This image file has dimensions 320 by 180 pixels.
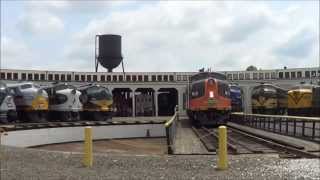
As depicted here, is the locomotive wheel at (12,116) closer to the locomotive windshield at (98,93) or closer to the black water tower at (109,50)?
the locomotive windshield at (98,93)

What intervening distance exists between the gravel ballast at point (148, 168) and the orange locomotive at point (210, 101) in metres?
18.3

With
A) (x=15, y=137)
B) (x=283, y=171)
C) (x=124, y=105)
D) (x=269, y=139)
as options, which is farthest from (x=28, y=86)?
(x=124, y=105)

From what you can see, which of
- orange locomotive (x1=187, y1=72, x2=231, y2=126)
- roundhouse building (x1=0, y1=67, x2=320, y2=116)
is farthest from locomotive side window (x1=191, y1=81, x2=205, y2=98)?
roundhouse building (x1=0, y1=67, x2=320, y2=116)

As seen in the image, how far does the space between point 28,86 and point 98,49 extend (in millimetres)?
39396

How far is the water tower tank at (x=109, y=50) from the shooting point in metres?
79.9

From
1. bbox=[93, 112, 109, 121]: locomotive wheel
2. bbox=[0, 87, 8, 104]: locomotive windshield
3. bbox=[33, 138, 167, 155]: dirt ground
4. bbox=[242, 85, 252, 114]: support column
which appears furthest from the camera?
bbox=[242, 85, 252, 114]: support column

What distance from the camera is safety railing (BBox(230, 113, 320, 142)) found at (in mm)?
21516

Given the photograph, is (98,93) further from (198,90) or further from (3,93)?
Result: (198,90)

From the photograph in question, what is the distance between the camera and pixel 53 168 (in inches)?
528

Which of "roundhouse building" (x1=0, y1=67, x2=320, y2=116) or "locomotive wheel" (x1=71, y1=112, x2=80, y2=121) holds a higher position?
"roundhouse building" (x1=0, y1=67, x2=320, y2=116)

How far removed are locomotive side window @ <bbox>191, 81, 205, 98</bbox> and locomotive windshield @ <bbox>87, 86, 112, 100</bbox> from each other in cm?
1440

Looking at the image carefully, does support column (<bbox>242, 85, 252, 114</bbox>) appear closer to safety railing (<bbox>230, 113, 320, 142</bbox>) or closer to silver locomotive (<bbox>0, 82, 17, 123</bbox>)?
safety railing (<bbox>230, 113, 320, 142</bbox>)

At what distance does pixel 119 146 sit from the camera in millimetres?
29156

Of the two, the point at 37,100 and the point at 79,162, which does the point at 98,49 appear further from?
the point at 79,162
